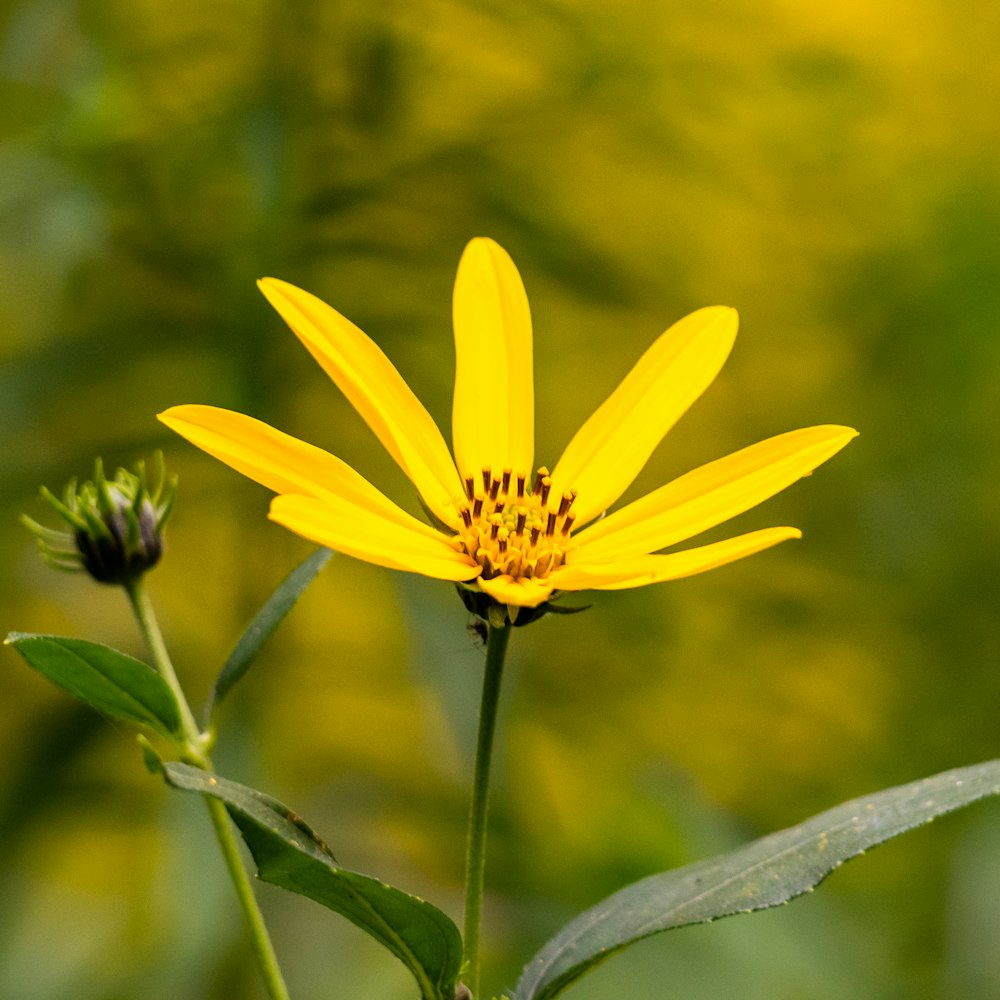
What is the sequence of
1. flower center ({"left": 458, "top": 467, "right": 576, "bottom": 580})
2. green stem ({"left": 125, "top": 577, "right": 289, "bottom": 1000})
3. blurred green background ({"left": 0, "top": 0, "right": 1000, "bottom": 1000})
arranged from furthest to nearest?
blurred green background ({"left": 0, "top": 0, "right": 1000, "bottom": 1000})
flower center ({"left": 458, "top": 467, "right": 576, "bottom": 580})
green stem ({"left": 125, "top": 577, "right": 289, "bottom": 1000})

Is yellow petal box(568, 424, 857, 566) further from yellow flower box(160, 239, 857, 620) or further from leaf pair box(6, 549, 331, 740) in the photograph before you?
leaf pair box(6, 549, 331, 740)

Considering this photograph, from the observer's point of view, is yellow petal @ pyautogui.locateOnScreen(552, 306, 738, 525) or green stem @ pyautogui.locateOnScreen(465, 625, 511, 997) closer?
green stem @ pyautogui.locateOnScreen(465, 625, 511, 997)

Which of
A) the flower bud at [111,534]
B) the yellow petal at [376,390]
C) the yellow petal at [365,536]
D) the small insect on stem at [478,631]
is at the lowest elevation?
the small insect on stem at [478,631]

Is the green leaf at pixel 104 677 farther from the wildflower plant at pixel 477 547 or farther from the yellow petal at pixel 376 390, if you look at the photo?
the yellow petal at pixel 376 390

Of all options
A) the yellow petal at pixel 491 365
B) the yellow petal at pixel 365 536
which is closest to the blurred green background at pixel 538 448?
the yellow petal at pixel 491 365

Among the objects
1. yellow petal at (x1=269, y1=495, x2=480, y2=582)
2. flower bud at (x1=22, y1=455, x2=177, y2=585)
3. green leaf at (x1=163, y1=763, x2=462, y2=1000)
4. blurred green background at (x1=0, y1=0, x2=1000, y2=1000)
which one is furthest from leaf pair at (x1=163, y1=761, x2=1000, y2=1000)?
blurred green background at (x1=0, y1=0, x2=1000, y2=1000)

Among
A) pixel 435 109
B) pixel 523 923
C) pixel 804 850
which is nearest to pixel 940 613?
pixel 523 923

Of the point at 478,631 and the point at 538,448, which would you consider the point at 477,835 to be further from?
the point at 538,448

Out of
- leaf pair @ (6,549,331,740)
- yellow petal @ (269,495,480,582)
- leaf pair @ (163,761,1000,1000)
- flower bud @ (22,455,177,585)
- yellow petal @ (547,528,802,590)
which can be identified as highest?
flower bud @ (22,455,177,585)
